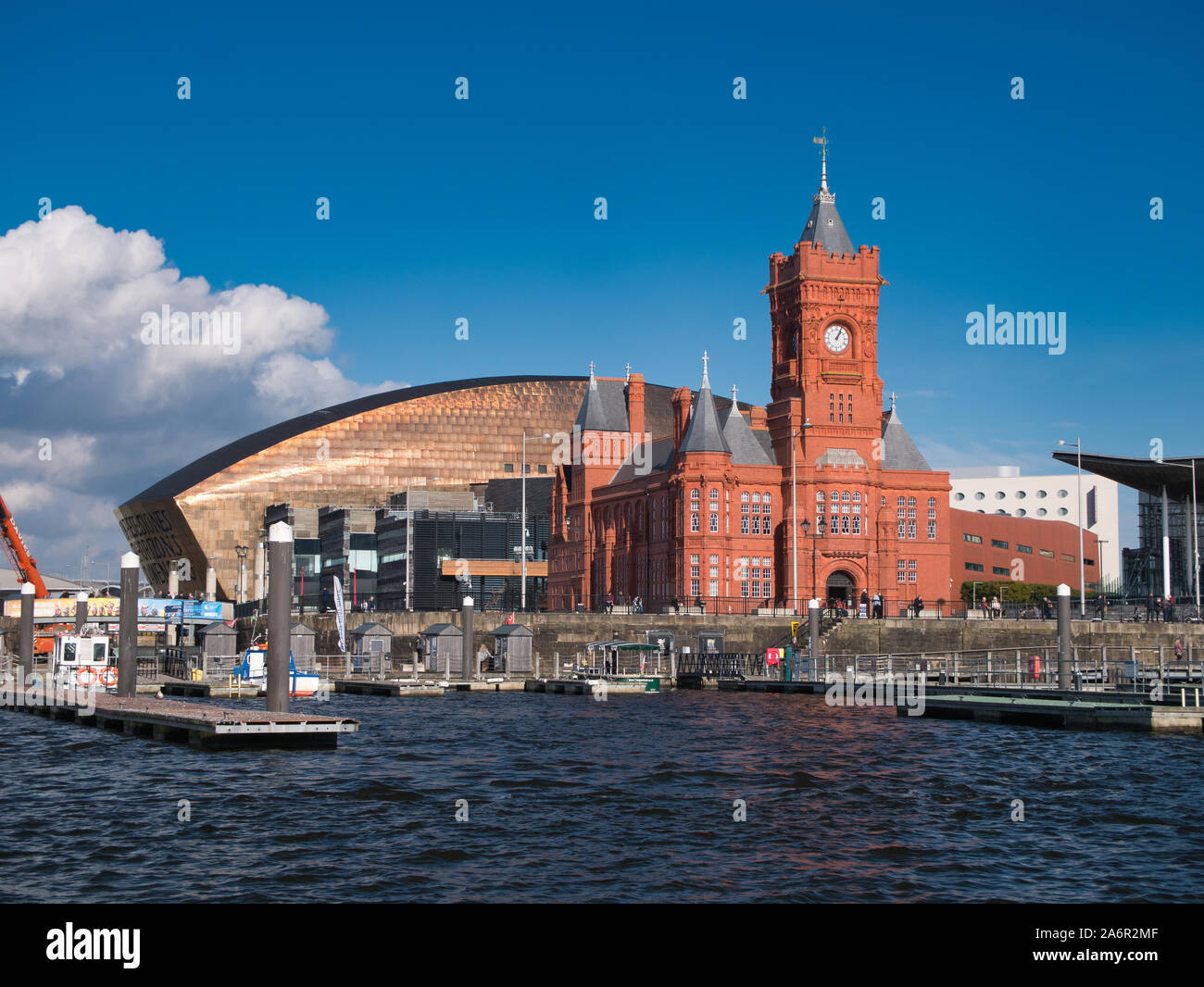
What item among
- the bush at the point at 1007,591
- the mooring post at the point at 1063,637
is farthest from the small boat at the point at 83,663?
the bush at the point at 1007,591

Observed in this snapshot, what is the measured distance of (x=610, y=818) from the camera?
90.1ft

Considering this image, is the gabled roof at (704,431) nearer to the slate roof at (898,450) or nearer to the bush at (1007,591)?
the slate roof at (898,450)

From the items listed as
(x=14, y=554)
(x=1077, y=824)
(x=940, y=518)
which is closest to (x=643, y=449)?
(x=940, y=518)

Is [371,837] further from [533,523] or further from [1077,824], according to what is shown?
[533,523]

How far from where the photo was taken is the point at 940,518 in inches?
4183

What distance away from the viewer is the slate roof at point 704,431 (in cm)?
10200

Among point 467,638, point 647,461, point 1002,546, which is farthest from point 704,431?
point 1002,546

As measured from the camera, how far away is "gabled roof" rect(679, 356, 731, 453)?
10200cm

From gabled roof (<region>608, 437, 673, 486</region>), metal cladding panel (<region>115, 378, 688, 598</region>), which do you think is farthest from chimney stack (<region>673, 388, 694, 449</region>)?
metal cladding panel (<region>115, 378, 688, 598</region>)

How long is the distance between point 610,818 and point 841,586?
255 ft

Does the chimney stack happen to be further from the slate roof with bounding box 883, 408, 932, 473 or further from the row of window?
the row of window

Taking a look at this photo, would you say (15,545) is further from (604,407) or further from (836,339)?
(836,339)
